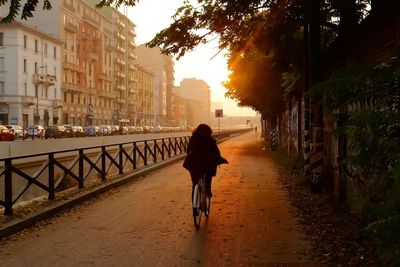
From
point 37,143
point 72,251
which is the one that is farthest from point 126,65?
point 72,251

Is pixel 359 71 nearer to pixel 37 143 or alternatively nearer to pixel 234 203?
pixel 234 203

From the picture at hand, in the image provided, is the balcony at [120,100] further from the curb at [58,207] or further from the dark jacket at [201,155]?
the dark jacket at [201,155]

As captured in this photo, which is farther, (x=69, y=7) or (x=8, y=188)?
(x=69, y=7)

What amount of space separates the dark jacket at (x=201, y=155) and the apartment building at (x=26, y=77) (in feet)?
207

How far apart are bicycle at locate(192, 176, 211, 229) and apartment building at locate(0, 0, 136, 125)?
6305cm

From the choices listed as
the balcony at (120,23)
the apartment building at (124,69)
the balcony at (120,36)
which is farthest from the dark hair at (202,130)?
the balcony at (120,23)

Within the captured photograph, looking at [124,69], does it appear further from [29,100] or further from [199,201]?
[199,201]

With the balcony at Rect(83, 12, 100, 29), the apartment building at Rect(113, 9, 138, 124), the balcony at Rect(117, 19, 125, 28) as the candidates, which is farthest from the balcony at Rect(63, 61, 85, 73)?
the balcony at Rect(117, 19, 125, 28)

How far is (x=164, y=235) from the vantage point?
755 cm

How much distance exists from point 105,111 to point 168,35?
314 ft

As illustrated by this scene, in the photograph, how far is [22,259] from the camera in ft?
20.6

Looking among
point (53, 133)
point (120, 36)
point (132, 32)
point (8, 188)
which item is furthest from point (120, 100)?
point (8, 188)

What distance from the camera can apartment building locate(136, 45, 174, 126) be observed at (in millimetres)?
152625

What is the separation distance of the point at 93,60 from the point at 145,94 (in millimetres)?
38359
